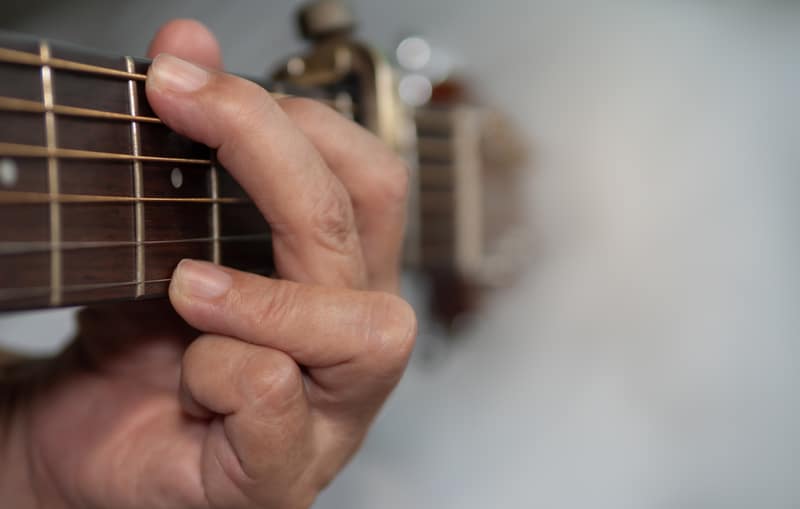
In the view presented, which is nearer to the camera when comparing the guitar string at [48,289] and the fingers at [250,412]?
the guitar string at [48,289]

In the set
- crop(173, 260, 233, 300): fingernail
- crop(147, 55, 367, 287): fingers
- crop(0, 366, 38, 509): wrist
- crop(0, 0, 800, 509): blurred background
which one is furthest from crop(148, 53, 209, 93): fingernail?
crop(0, 0, 800, 509): blurred background

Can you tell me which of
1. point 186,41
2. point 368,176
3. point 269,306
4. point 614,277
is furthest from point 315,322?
point 614,277

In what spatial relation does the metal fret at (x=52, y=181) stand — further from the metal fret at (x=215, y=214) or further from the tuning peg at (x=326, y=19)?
the tuning peg at (x=326, y=19)

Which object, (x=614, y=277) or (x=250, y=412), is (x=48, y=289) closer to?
(x=250, y=412)

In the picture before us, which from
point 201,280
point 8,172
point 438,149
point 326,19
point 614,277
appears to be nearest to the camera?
point 8,172

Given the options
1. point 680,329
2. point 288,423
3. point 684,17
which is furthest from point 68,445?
point 684,17

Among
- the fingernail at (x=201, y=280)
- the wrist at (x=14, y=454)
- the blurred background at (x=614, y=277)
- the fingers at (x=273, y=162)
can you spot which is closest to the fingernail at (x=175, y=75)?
the fingers at (x=273, y=162)

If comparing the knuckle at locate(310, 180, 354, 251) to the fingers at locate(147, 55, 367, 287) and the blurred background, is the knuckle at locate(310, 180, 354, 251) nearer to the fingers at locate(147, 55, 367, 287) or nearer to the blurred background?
the fingers at locate(147, 55, 367, 287)
